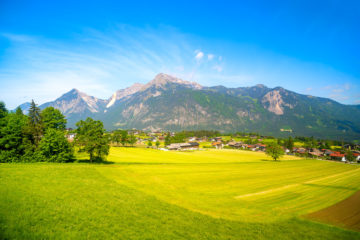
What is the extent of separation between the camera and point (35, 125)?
46000 mm

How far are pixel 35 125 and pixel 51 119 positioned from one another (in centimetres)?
664

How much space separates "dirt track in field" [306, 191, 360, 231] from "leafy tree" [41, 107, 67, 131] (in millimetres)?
62886

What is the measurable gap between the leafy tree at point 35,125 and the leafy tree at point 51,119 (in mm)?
2025

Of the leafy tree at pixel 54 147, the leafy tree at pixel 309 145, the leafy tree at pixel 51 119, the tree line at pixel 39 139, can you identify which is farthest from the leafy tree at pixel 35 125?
the leafy tree at pixel 309 145

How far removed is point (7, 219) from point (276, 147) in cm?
10202

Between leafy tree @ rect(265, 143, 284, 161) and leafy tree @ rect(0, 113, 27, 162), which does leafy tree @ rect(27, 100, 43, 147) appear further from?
leafy tree @ rect(265, 143, 284, 161)

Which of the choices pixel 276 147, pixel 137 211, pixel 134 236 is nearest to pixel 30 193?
pixel 137 211

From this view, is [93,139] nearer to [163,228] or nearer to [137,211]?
[137,211]

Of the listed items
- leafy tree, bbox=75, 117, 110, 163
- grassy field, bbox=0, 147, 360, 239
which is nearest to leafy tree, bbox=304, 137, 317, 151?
grassy field, bbox=0, 147, 360, 239

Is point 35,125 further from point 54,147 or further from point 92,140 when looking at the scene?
point 92,140

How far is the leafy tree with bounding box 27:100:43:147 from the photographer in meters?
44.7

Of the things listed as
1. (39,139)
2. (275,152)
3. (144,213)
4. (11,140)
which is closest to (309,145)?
(275,152)

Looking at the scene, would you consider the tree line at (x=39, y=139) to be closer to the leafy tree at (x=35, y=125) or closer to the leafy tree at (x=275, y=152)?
the leafy tree at (x=35, y=125)

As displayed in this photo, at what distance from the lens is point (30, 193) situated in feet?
61.1
